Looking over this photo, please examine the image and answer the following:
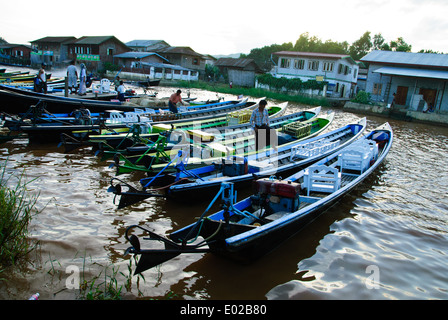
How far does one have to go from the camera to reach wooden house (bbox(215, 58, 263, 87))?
137 feet

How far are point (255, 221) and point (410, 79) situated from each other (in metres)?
28.0

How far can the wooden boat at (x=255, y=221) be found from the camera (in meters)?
3.98

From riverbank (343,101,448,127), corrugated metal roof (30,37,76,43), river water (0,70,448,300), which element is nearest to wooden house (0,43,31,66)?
corrugated metal roof (30,37,76,43)

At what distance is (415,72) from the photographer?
Result: 1009 inches

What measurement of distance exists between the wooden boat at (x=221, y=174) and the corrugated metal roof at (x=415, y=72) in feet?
64.3

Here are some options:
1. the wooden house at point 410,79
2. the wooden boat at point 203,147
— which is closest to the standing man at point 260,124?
the wooden boat at point 203,147

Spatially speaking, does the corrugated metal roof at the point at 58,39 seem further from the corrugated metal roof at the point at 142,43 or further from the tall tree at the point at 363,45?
the tall tree at the point at 363,45

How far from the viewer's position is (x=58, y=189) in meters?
7.07

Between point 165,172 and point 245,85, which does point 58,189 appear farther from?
point 245,85

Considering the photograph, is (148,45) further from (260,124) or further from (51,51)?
(260,124)

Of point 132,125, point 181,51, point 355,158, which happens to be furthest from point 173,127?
point 181,51

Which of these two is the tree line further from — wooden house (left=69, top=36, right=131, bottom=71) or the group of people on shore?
the group of people on shore
